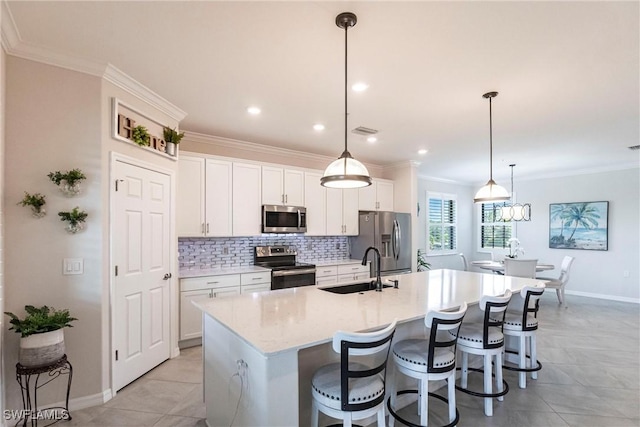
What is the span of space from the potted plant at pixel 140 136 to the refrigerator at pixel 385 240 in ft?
12.0

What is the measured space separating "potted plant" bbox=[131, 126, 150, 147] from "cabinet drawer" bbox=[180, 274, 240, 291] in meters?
1.61

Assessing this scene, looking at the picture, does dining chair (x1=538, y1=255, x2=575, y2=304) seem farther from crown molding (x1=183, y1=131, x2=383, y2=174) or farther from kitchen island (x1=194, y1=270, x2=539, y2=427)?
crown molding (x1=183, y1=131, x2=383, y2=174)

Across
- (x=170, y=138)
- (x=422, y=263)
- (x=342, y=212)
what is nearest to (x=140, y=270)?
(x=170, y=138)

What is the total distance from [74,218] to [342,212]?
150 inches

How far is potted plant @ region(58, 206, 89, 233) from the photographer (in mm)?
2467

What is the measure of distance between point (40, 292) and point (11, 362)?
49 cm

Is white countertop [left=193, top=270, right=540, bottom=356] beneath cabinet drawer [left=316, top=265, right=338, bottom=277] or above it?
above

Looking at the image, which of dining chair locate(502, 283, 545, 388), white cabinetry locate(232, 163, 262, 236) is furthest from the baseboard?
white cabinetry locate(232, 163, 262, 236)

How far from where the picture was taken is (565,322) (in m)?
4.99

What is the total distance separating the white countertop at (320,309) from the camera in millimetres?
1703

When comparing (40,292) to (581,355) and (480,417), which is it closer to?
(480,417)

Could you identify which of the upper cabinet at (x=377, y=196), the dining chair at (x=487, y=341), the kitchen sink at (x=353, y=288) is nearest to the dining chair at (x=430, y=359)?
the dining chair at (x=487, y=341)

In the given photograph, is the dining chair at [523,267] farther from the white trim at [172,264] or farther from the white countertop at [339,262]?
the white trim at [172,264]

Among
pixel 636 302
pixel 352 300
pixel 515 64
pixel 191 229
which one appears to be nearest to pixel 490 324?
pixel 352 300
